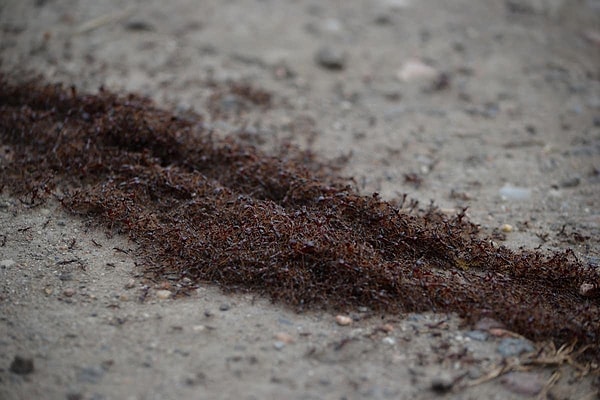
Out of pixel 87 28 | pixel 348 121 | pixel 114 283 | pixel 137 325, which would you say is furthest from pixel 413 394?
pixel 87 28

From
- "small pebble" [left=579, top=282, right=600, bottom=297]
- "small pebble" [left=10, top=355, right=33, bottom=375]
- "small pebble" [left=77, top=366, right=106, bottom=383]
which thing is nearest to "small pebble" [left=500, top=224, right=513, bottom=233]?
"small pebble" [left=579, top=282, right=600, bottom=297]

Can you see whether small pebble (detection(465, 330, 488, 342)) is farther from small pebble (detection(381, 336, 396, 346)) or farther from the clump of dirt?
small pebble (detection(381, 336, 396, 346))

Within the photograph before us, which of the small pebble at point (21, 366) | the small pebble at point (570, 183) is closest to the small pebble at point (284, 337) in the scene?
the small pebble at point (21, 366)

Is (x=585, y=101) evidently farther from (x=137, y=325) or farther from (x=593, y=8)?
(x=137, y=325)

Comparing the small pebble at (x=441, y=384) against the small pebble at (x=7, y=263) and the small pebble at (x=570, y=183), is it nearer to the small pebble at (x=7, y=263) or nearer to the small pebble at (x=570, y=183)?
the small pebble at (x=7, y=263)

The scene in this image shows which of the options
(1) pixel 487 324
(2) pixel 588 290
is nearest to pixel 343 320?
(1) pixel 487 324
